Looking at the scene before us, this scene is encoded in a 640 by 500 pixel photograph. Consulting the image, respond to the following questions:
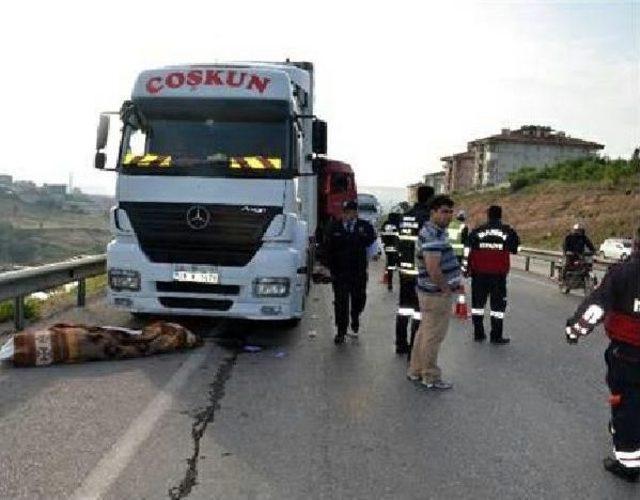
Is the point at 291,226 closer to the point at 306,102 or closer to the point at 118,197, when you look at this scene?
the point at 118,197

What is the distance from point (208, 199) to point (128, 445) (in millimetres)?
3885

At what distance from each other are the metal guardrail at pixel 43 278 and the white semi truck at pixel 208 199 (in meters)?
1.02

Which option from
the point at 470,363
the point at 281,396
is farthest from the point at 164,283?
the point at 470,363

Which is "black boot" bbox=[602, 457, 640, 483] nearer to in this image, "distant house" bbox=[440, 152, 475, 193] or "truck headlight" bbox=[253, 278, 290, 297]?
"truck headlight" bbox=[253, 278, 290, 297]

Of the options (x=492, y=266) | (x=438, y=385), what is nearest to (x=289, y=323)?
(x=492, y=266)

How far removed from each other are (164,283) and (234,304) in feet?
2.60

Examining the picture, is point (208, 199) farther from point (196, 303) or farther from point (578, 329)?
point (578, 329)

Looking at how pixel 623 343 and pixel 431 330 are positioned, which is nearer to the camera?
pixel 623 343

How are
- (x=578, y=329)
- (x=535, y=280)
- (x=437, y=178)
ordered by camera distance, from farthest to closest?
(x=437, y=178)
(x=535, y=280)
(x=578, y=329)

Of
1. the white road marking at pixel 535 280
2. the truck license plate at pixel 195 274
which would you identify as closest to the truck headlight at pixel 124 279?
the truck license plate at pixel 195 274

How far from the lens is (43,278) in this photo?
9156mm

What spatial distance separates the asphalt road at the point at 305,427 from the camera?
4277 mm

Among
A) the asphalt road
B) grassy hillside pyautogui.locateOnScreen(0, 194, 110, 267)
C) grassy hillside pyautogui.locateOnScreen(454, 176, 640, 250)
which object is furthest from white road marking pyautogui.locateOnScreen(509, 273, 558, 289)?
grassy hillside pyautogui.locateOnScreen(0, 194, 110, 267)

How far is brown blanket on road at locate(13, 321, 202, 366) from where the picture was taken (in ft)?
23.3
